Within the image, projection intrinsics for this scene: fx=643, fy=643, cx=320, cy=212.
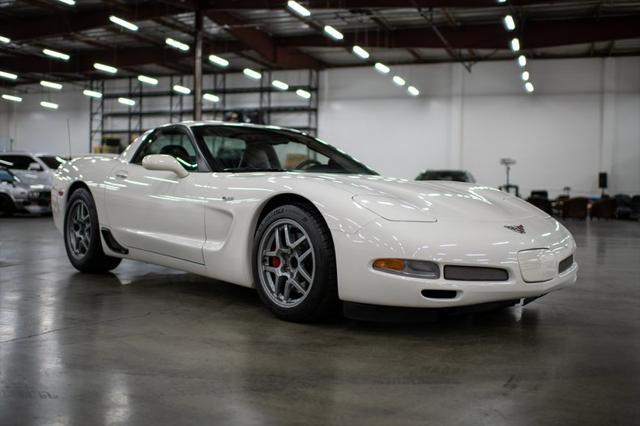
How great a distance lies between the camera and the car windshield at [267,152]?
4.29 meters

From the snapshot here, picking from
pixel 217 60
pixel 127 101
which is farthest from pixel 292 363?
pixel 127 101

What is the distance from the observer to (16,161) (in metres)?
14.1

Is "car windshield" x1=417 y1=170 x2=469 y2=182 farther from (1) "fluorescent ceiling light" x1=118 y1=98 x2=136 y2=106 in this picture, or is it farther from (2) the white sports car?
(1) "fluorescent ceiling light" x1=118 y1=98 x2=136 y2=106

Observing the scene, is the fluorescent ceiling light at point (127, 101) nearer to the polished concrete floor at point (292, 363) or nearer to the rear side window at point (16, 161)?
the rear side window at point (16, 161)

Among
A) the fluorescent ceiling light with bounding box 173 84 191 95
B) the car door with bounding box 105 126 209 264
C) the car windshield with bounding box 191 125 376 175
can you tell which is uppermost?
the fluorescent ceiling light with bounding box 173 84 191 95

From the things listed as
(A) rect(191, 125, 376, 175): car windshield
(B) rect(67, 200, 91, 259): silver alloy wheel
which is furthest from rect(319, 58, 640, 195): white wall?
(B) rect(67, 200, 91, 259): silver alloy wheel

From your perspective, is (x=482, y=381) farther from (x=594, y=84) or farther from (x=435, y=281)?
(x=594, y=84)

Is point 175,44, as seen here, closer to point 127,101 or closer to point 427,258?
point 127,101

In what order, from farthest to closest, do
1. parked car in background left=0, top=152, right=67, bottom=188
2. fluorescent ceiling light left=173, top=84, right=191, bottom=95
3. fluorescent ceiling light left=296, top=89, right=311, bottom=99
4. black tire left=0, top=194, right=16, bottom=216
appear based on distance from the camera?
1. fluorescent ceiling light left=173, top=84, right=191, bottom=95
2. fluorescent ceiling light left=296, top=89, right=311, bottom=99
3. parked car in background left=0, top=152, right=67, bottom=188
4. black tire left=0, top=194, right=16, bottom=216

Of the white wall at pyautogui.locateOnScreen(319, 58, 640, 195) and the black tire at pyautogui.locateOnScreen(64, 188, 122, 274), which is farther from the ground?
the white wall at pyautogui.locateOnScreen(319, 58, 640, 195)

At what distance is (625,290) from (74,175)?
4461 millimetres

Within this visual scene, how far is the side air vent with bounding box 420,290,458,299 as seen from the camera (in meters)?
3.09

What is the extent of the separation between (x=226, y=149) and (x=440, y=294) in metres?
1.95

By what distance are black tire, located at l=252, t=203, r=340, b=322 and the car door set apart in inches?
23.7
